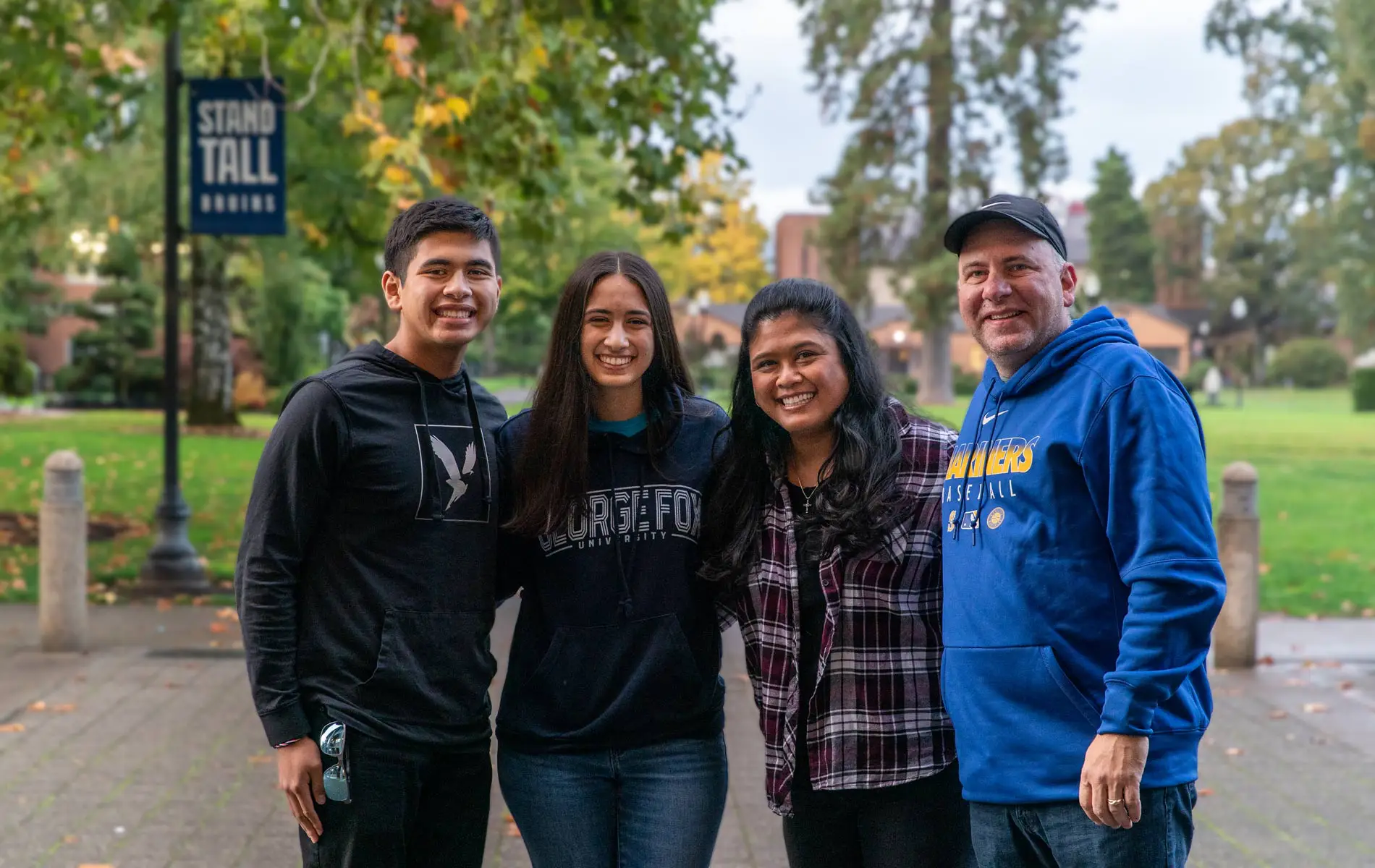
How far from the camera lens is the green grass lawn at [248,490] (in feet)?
40.1

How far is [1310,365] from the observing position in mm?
60562

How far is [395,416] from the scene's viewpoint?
10.4 feet

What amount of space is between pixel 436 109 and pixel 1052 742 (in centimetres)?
671

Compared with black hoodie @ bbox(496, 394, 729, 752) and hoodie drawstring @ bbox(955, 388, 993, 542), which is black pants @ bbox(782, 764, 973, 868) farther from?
hoodie drawstring @ bbox(955, 388, 993, 542)

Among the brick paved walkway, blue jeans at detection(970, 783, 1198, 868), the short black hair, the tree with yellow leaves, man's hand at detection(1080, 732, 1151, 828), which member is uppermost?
the tree with yellow leaves

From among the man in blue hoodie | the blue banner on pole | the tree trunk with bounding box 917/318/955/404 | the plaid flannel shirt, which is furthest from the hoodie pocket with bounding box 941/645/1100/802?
the tree trunk with bounding box 917/318/955/404

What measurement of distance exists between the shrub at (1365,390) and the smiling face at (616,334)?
43.1m

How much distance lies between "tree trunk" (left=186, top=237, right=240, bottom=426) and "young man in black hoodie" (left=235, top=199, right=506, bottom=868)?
24.4m

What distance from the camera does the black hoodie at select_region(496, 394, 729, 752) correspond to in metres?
3.16

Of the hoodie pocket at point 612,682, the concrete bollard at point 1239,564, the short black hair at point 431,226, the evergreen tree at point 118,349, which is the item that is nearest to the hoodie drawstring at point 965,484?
the hoodie pocket at point 612,682

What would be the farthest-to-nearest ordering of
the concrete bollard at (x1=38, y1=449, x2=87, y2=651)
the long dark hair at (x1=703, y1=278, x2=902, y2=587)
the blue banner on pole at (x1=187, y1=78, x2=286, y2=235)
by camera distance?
1. the blue banner on pole at (x1=187, y1=78, x2=286, y2=235)
2. the concrete bollard at (x1=38, y1=449, x2=87, y2=651)
3. the long dark hair at (x1=703, y1=278, x2=902, y2=587)

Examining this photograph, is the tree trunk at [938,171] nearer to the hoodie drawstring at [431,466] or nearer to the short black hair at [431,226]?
the short black hair at [431,226]

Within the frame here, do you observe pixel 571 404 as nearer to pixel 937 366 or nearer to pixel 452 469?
pixel 452 469

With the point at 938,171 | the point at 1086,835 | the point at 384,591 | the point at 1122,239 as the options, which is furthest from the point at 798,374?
the point at 1122,239
